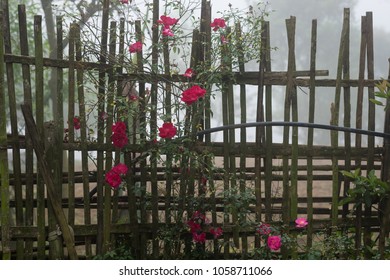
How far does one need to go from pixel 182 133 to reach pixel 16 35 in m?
6.27

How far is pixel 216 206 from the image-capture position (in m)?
4.23

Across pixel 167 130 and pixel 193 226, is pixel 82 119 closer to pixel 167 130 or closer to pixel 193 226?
pixel 167 130

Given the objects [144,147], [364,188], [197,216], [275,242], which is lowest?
[275,242]

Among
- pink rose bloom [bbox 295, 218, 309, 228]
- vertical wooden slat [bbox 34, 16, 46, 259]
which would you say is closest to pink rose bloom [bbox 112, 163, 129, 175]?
vertical wooden slat [bbox 34, 16, 46, 259]

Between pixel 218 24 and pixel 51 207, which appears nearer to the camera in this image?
pixel 51 207

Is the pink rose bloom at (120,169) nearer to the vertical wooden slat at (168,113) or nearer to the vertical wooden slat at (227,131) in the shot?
the vertical wooden slat at (168,113)

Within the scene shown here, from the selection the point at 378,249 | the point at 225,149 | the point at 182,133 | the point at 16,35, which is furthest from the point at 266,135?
the point at 16,35

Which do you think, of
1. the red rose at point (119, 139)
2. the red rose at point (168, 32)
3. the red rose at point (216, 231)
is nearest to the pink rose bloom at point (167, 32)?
the red rose at point (168, 32)

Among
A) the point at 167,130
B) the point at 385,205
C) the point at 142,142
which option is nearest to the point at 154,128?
the point at 142,142

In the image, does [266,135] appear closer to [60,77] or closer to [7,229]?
[60,77]

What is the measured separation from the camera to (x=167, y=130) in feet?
12.5

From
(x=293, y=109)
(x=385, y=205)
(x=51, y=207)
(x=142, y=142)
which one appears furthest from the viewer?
(x=385, y=205)

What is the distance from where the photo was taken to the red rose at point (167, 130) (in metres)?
3.82

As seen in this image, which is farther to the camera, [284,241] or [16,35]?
[16,35]
